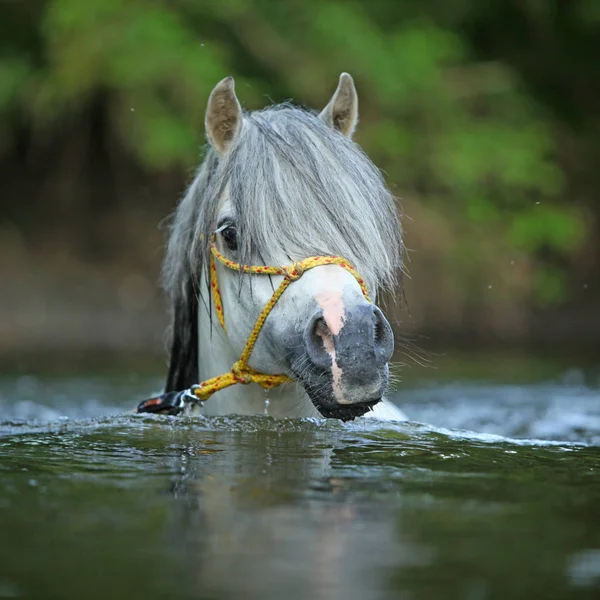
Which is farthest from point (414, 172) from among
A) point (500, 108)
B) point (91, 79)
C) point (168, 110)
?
point (91, 79)

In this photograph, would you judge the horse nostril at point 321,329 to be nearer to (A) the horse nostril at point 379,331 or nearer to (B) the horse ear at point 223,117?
(A) the horse nostril at point 379,331

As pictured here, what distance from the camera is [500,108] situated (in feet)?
39.3

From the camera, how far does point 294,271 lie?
2686 millimetres

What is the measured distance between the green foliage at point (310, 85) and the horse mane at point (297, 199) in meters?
6.66

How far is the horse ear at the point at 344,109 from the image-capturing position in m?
3.30

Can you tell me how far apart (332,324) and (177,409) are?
963mm

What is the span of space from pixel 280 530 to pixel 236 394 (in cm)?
124

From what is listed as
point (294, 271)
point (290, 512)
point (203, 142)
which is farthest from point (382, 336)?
point (203, 142)

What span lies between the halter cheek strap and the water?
10cm

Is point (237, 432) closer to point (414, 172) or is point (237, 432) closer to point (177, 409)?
point (177, 409)

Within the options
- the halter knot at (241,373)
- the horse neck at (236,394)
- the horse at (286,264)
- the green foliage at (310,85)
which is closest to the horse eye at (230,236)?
the horse at (286,264)

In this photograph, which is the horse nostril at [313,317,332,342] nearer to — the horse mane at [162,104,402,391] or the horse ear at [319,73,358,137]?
the horse mane at [162,104,402,391]

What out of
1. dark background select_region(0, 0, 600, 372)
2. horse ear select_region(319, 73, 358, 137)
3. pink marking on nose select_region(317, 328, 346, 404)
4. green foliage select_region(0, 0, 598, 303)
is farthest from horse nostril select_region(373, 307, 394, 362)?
green foliage select_region(0, 0, 598, 303)

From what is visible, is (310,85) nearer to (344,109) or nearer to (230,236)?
(344,109)
